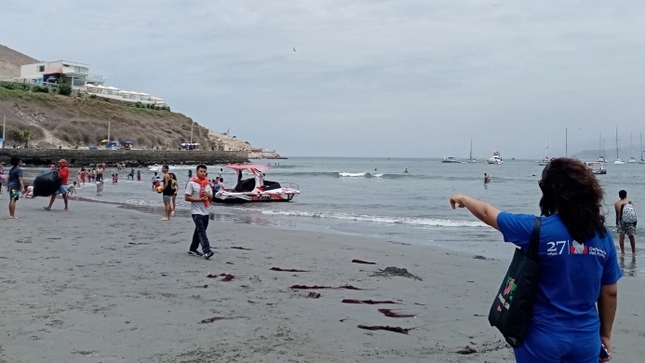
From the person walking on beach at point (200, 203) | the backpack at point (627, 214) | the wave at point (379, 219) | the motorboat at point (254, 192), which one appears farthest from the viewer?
the motorboat at point (254, 192)

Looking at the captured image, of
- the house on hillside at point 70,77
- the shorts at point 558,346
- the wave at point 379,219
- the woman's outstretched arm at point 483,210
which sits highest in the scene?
the house on hillside at point 70,77

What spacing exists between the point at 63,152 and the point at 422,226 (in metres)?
66.8

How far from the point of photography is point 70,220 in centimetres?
1670

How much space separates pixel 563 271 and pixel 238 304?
5.06 m

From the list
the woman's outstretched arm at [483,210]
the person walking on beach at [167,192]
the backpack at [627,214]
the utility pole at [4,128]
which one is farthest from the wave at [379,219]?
the utility pole at [4,128]

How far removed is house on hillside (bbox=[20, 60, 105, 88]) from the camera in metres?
126

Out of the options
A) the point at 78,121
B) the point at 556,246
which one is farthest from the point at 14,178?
the point at 78,121

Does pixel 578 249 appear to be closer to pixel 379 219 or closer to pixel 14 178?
pixel 14 178

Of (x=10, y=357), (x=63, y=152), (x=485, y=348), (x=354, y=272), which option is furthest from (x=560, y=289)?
(x=63, y=152)

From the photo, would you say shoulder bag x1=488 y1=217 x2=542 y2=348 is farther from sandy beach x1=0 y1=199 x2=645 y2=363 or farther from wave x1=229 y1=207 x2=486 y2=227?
wave x1=229 y1=207 x2=486 y2=227

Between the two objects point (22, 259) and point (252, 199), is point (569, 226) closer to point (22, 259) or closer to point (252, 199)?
point (22, 259)

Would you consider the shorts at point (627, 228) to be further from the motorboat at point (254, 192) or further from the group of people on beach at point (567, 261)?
the motorboat at point (254, 192)

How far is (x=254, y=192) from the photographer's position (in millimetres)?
29391

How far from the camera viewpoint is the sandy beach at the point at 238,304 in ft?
18.7
